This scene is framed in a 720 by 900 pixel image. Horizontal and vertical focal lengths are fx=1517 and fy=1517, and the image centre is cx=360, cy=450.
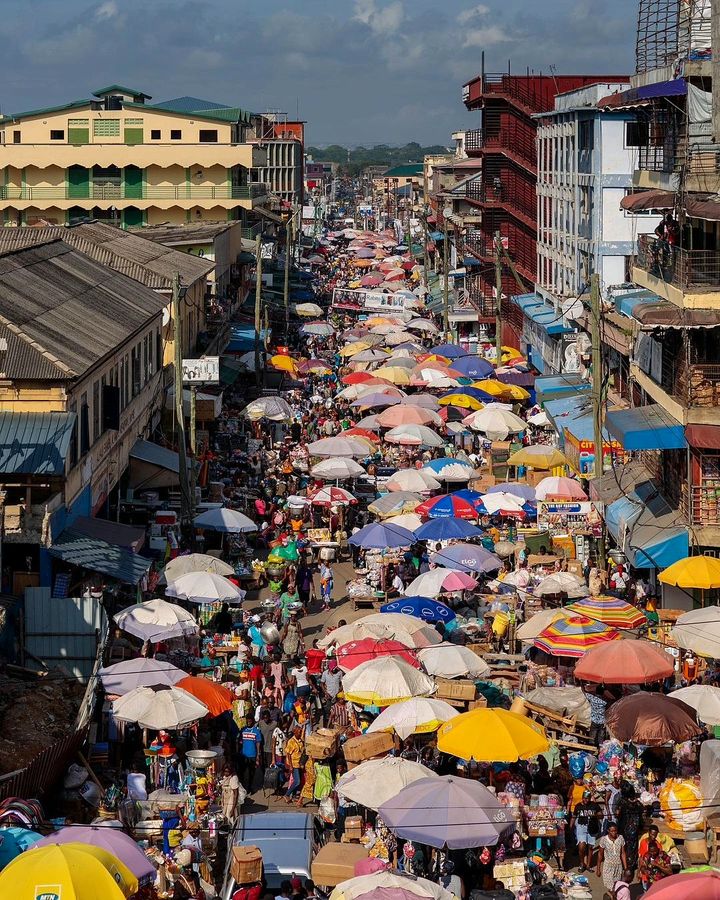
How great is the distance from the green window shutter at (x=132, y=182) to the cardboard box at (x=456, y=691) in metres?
51.8

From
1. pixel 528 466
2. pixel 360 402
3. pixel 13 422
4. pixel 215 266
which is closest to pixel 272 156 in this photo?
pixel 215 266

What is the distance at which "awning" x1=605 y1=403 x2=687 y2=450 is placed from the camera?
28.3 m

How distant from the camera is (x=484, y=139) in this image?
7438 cm

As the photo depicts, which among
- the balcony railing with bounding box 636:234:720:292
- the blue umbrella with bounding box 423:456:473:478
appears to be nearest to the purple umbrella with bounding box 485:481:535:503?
the blue umbrella with bounding box 423:456:473:478

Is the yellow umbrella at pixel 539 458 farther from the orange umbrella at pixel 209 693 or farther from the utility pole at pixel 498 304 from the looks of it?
the utility pole at pixel 498 304

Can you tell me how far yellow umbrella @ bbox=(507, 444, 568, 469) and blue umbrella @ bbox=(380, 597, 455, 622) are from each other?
35.8 ft

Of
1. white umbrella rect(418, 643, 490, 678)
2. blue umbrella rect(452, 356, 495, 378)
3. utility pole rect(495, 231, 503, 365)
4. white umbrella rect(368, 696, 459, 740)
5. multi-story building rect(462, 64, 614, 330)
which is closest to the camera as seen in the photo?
white umbrella rect(368, 696, 459, 740)

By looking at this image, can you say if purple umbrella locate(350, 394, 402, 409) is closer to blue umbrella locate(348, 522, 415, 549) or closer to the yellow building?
blue umbrella locate(348, 522, 415, 549)

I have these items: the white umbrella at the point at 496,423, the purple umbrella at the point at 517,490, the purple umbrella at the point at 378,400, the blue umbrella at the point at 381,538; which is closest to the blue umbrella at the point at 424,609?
the blue umbrella at the point at 381,538

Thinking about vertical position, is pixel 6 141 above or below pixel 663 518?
above

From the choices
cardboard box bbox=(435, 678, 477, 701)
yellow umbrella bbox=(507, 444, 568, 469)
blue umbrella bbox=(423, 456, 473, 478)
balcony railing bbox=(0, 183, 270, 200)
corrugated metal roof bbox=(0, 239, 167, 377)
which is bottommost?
cardboard box bbox=(435, 678, 477, 701)

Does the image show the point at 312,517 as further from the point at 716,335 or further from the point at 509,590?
the point at 716,335

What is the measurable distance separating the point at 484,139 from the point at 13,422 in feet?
168

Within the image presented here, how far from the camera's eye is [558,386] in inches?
1854
